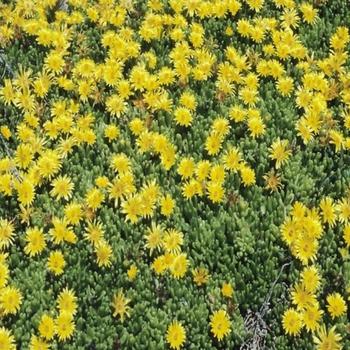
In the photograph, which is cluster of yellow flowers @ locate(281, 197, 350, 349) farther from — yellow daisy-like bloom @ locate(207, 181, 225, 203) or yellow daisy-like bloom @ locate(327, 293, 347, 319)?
yellow daisy-like bloom @ locate(207, 181, 225, 203)

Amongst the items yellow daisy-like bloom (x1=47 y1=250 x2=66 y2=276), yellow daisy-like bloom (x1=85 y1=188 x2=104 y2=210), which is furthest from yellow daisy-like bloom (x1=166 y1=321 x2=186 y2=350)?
yellow daisy-like bloom (x1=85 y1=188 x2=104 y2=210)

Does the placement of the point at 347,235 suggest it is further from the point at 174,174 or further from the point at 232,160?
the point at 174,174

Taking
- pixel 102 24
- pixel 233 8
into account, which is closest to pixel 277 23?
pixel 233 8

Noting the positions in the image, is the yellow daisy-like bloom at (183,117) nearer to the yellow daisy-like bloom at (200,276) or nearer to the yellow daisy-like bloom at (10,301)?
the yellow daisy-like bloom at (200,276)

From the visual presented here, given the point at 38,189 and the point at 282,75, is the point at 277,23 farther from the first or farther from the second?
the point at 38,189

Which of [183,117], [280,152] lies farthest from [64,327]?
[280,152]

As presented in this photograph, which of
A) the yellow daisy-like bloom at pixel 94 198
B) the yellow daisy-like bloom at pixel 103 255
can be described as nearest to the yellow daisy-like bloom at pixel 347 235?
the yellow daisy-like bloom at pixel 103 255
